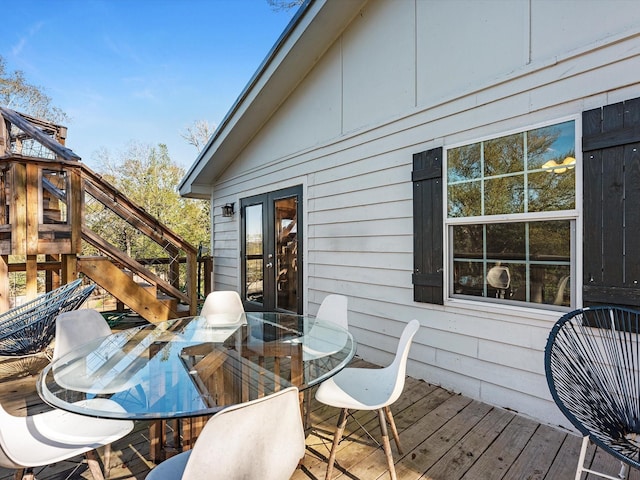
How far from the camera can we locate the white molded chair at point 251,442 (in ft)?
2.93

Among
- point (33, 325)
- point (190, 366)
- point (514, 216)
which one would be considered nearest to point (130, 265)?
point (33, 325)

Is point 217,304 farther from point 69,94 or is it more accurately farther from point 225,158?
point 69,94

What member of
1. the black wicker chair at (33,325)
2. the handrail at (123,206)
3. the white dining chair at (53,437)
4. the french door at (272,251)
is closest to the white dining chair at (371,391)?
the white dining chair at (53,437)

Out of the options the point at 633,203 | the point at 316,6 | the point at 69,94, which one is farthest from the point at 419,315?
the point at 69,94

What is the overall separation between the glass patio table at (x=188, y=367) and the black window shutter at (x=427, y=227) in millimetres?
970

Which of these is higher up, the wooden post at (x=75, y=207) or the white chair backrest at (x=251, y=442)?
the wooden post at (x=75, y=207)

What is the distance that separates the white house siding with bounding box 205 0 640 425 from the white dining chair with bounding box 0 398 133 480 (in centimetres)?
242

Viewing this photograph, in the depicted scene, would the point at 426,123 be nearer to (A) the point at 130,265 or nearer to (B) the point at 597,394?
(B) the point at 597,394

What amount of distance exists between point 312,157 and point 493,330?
2.88 metres

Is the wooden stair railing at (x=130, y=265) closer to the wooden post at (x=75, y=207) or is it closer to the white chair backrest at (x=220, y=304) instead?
the wooden post at (x=75, y=207)

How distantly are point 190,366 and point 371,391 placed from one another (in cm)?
101

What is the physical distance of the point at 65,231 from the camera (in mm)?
3234

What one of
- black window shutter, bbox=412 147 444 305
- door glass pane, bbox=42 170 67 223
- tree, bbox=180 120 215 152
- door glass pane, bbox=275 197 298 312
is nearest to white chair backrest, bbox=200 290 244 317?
door glass pane, bbox=275 197 298 312

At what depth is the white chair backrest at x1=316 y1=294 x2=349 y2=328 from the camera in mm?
2633
